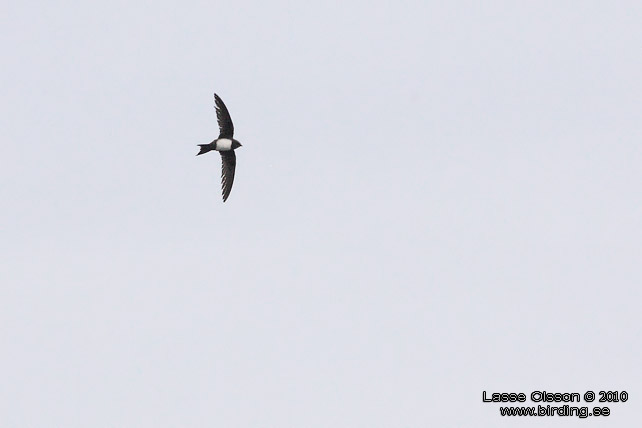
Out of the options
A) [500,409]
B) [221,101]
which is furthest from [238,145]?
[500,409]

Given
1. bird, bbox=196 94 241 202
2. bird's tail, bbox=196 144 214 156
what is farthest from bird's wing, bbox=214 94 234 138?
bird's tail, bbox=196 144 214 156

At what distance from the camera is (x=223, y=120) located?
229 ft

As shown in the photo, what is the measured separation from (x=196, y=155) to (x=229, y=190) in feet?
13.5

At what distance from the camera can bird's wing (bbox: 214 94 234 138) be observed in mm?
69625

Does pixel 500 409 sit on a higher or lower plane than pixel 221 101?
lower

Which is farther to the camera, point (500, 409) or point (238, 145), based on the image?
point (238, 145)

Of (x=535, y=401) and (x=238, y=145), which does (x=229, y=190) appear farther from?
(x=535, y=401)

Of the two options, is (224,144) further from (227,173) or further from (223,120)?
(227,173)

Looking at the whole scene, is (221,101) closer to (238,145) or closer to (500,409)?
(238,145)

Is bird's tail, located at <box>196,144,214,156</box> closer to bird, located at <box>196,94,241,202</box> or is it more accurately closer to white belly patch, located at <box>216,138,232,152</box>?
bird, located at <box>196,94,241,202</box>

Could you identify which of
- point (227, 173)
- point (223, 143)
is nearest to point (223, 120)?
point (223, 143)

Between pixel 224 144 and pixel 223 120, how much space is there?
4.19ft

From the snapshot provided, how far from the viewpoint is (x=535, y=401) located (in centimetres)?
6234

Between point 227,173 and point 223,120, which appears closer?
point 223,120
